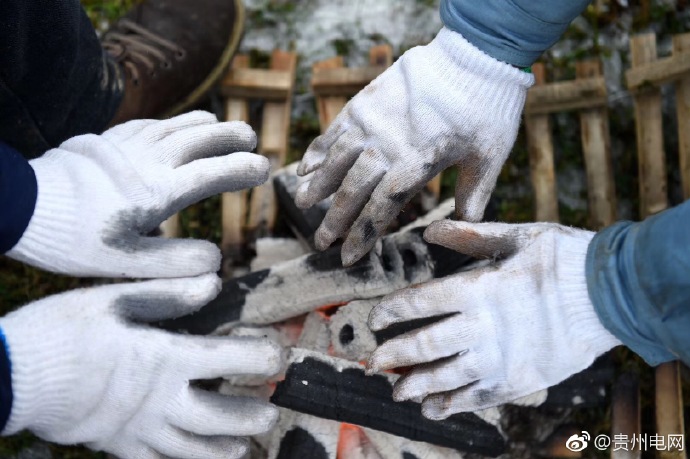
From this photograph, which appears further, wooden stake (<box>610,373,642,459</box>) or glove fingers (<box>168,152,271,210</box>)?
wooden stake (<box>610,373,642,459</box>)

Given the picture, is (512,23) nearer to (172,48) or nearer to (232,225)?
(232,225)

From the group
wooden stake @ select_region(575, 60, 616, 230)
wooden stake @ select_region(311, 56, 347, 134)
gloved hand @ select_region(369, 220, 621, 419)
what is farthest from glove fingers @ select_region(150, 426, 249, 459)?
wooden stake @ select_region(575, 60, 616, 230)

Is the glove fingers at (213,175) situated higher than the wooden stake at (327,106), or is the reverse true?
the glove fingers at (213,175)

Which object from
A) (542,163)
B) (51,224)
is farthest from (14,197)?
(542,163)

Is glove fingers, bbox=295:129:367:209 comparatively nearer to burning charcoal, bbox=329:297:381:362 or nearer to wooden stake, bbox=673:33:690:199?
burning charcoal, bbox=329:297:381:362

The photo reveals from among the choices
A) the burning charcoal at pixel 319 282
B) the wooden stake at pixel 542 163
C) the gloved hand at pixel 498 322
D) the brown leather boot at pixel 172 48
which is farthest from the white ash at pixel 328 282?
the brown leather boot at pixel 172 48

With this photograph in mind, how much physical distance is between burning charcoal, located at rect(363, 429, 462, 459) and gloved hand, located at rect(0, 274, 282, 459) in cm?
35

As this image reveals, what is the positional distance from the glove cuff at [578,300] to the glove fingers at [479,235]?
0.30 feet

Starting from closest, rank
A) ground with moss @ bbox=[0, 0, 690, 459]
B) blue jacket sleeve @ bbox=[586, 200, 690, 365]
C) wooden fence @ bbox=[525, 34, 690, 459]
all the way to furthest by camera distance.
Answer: blue jacket sleeve @ bbox=[586, 200, 690, 365] → wooden fence @ bbox=[525, 34, 690, 459] → ground with moss @ bbox=[0, 0, 690, 459]

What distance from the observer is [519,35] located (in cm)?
140

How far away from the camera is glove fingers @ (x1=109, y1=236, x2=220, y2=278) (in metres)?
1.31

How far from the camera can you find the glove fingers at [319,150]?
150 centimetres

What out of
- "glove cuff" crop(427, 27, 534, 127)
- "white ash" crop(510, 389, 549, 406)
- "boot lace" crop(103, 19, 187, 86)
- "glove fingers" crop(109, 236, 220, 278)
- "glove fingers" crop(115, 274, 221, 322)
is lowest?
"white ash" crop(510, 389, 549, 406)

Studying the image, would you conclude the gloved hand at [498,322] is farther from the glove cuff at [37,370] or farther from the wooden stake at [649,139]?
the wooden stake at [649,139]
